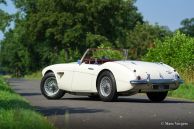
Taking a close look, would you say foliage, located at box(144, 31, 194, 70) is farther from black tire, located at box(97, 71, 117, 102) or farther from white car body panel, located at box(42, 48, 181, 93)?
black tire, located at box(97, 71, 117, 102)

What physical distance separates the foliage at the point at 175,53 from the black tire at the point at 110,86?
13.4 metres

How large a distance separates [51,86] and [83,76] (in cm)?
151

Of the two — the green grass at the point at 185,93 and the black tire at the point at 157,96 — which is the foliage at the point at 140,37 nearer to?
the green grass at the point at 185,93

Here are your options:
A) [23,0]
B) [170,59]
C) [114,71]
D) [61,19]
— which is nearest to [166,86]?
[114,71]

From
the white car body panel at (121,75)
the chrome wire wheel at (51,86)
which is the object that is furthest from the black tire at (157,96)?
the chrome wire wheel at (51,86)

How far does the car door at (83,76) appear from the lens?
1666cm

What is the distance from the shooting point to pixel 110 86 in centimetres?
1595

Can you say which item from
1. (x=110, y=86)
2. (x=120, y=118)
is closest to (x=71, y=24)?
(x=110, y=86)

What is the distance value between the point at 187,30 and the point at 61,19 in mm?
89538

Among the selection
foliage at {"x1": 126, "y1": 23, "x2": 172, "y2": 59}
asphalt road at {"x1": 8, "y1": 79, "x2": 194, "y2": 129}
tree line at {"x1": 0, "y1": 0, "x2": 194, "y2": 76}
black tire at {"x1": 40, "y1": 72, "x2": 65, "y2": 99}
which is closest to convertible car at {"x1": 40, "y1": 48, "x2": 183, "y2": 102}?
black tire at {"x1": 40, "y1": 72, "x2": 65, "y2": 99}

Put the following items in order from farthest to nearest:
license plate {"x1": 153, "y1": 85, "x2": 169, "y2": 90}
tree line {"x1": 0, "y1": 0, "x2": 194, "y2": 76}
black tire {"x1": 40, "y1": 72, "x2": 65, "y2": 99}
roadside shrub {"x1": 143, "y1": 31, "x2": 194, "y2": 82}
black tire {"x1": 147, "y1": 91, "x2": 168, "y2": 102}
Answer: tree line {"x1": 0, "y1": 0, "x2": 194, "y2": 76} → roadside shrub {"x1": 143, "y1": 31, "x2": 194, "y2": 82} → black tire {"x1": 40, "y1": 72, "x2": 65, "y2": 99} → black tire {"x1": 147, "y1": 91, "x2": 168, "y2": 102} → license plate {"x1": 153, "y1": 85, "x2": 169, "y2": 90}

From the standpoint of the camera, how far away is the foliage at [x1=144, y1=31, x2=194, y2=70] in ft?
101

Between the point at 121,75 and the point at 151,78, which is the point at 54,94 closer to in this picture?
the point at 121,75

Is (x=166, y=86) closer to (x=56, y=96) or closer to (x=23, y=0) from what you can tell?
(x=56, y=96)
